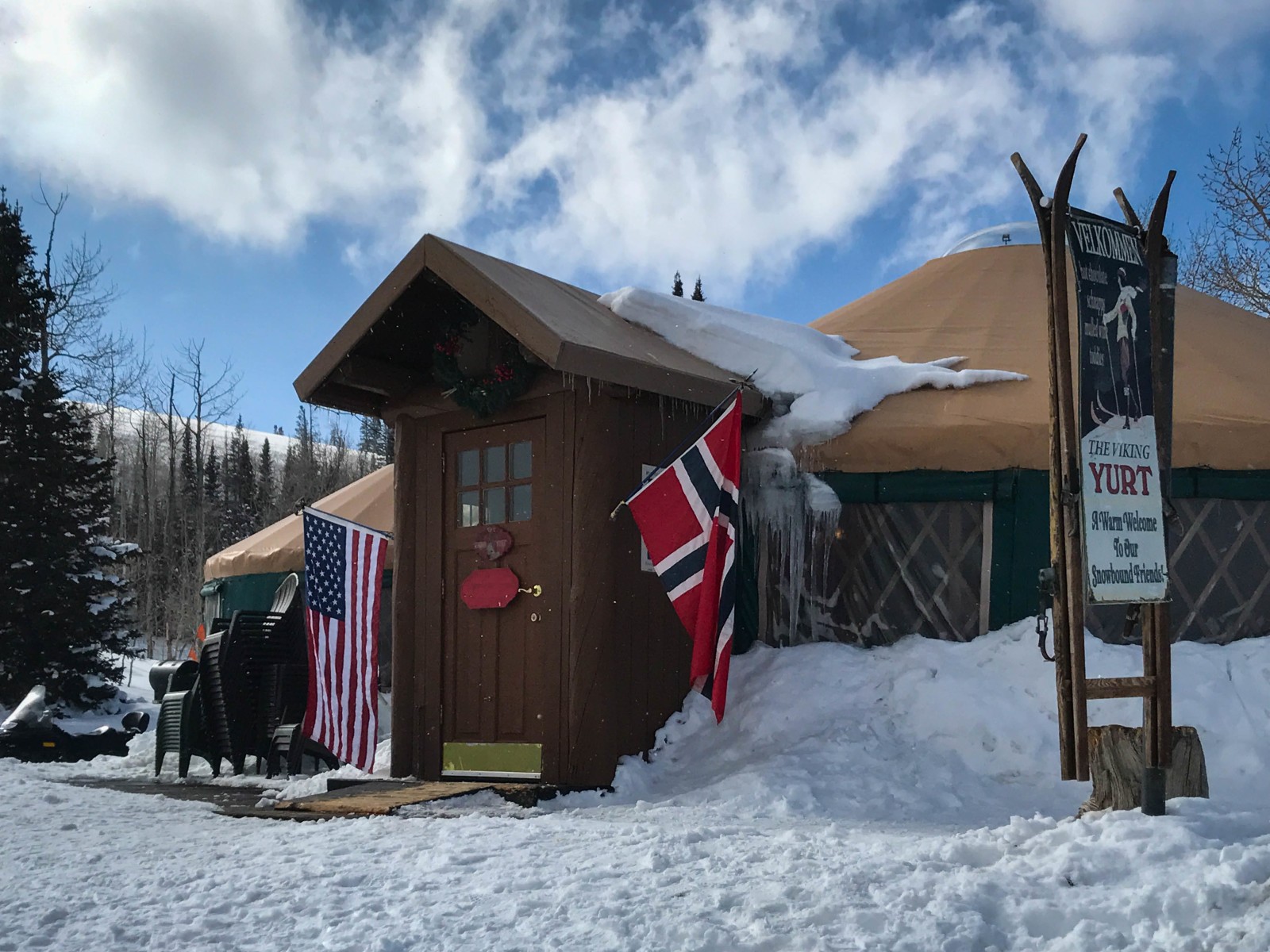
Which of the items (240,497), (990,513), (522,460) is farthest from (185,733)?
(240,497)

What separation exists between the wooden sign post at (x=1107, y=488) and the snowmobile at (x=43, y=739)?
744 centimetres

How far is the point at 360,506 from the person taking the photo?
1144cm

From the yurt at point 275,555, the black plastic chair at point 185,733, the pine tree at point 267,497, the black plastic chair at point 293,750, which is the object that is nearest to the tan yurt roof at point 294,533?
the yurt at point 275,555

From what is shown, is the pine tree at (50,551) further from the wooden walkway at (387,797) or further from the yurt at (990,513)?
the yurt at (990,513)

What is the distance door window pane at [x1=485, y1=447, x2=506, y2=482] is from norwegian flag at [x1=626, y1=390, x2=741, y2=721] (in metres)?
1.19

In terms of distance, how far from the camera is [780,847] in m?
3.68

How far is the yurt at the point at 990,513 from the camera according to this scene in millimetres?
5867

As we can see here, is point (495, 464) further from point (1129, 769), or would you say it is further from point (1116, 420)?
point (1129, 769)

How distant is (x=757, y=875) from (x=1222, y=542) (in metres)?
3.87

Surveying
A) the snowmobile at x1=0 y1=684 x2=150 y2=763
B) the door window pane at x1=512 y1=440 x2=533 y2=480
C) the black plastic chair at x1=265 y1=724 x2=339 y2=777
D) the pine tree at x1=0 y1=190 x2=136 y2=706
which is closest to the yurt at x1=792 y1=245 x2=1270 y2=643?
the door window pane at x1=512 y1=440 x2=533 y2=480

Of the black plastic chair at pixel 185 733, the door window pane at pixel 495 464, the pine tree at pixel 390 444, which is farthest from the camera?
the black plastic chair at pixel 185 733

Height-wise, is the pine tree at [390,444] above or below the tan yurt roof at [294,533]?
above

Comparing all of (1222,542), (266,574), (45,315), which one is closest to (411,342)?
(1222,542)

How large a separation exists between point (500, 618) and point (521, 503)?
2.04 ft
